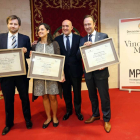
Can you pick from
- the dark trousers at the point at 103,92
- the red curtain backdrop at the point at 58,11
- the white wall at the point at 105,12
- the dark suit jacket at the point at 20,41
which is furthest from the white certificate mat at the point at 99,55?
the white wall at the point at 105,12

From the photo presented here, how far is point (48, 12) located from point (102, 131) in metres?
3.23

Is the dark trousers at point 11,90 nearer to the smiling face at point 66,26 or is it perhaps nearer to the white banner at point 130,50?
the smiling face at point 66,26

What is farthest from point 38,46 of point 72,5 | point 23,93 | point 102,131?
point 72,5

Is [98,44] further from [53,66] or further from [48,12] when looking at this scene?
[48,12]

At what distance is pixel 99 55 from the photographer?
2.04 meters

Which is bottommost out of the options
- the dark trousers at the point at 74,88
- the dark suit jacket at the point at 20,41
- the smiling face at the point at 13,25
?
the dark trousers at the point at 74,88

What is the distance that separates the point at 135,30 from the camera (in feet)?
12.9

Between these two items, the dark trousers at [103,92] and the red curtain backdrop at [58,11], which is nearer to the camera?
the dark trousers at [103,92]

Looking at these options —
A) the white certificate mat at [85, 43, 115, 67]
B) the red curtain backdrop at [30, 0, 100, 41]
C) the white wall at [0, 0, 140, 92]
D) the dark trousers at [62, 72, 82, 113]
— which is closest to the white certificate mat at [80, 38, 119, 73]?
the white certificate mat at [85, 43, 115, 67]

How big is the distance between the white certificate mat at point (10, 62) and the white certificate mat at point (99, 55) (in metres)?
0.89

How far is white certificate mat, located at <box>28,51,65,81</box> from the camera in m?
2.06

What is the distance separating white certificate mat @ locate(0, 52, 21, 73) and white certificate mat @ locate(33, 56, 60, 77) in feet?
0.80

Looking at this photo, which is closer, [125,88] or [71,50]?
[71,50]

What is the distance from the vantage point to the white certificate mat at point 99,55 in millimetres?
2004
